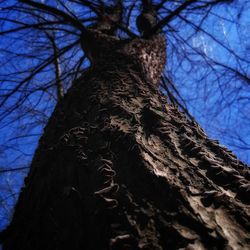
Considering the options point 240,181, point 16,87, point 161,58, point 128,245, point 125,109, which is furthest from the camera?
point 16,87

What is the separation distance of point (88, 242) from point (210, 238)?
1.26 ft

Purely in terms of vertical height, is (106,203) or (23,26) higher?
(23,26)

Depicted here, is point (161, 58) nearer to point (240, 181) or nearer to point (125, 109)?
point (125, 109)

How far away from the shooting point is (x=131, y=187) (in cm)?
117

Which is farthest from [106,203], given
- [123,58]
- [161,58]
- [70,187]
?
[161,58]

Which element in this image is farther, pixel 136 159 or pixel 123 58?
pixel 123 58

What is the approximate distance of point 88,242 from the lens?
3.34 feet

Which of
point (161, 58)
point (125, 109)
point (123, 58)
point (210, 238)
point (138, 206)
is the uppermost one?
point (161, 58)

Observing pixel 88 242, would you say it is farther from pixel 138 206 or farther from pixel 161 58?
pixel 161 58

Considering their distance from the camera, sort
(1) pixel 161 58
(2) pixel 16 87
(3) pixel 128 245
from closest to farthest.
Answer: (3) pixel 128 245, (1) pixel 161 58, (2) pixel 16 87

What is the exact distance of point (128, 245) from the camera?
940 mm

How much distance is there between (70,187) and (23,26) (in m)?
2.93

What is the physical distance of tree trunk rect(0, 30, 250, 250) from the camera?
0.99m

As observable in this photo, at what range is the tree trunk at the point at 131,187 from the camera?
39.1 inches
